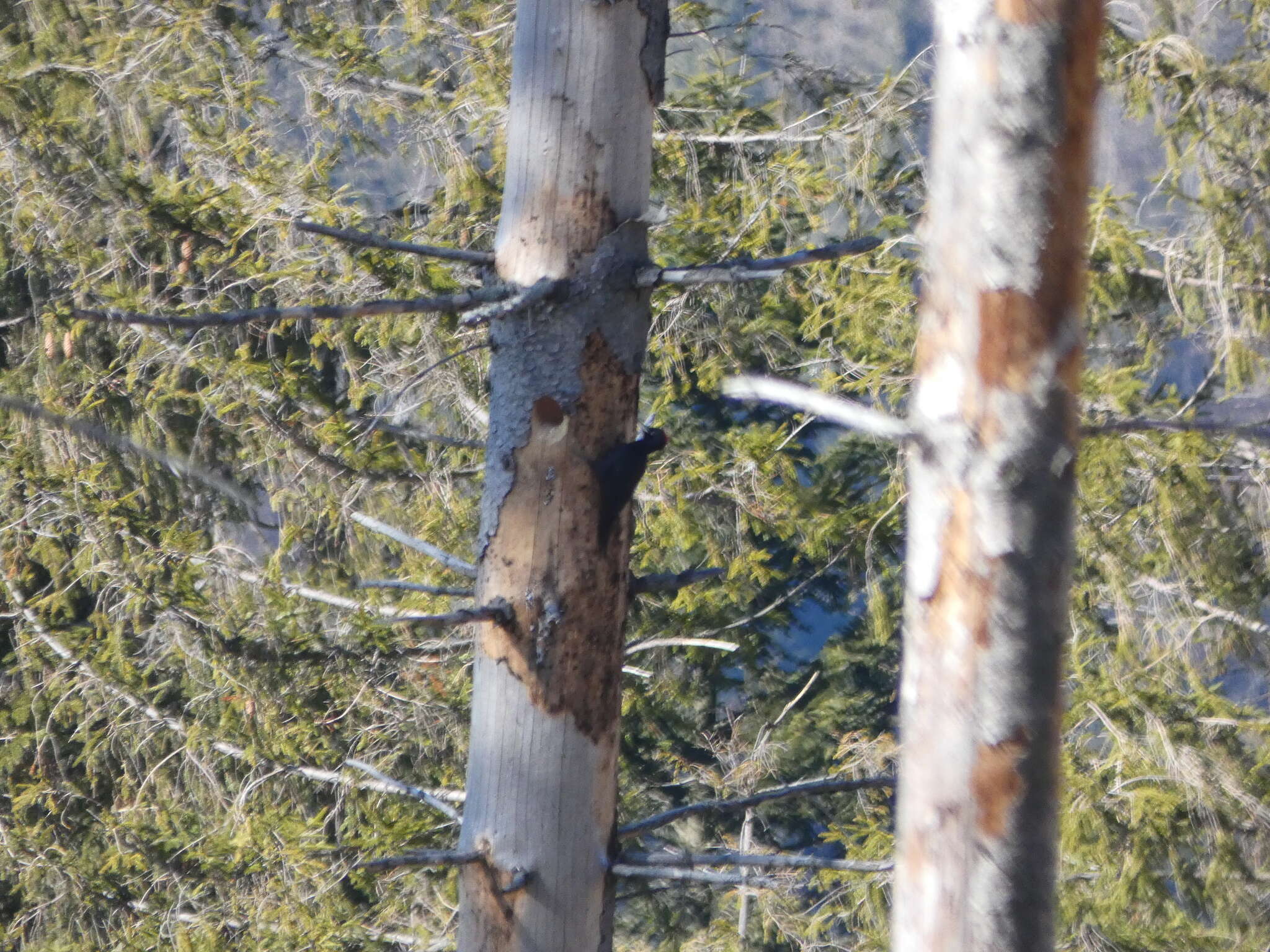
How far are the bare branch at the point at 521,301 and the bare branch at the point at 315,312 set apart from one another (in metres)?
0.03

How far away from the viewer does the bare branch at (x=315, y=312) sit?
2412 millimetres

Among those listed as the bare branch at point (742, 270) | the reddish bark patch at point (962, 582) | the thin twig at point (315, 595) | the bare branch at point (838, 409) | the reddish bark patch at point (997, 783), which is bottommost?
the reddish bark patch at point (997, 783)

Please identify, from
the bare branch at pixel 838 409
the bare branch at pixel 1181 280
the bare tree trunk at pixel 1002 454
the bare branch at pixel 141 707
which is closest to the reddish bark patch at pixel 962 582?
the bare tree trunk at pixel 1002 454

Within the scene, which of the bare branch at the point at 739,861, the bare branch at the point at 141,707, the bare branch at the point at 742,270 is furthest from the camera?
the bare branch at the point at 141,707

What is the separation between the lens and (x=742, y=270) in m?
2.67

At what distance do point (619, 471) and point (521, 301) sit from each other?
45 centimetres

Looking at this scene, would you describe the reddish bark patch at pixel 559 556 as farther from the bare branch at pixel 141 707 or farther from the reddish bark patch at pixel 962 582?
the bare branch at pixel 141 707

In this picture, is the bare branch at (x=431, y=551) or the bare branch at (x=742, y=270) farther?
the bare branch at (x=431, y=551)

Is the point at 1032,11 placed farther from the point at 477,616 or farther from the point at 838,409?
the point at 477,616

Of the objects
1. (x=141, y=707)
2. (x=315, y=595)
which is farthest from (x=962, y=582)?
(x=141, y=707)

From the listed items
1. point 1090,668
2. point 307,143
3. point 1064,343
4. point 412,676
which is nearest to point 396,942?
point 412,676

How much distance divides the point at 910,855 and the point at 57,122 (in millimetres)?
6666

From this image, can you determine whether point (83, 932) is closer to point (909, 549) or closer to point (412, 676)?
point (412, 676)

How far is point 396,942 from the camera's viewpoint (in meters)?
6.05
